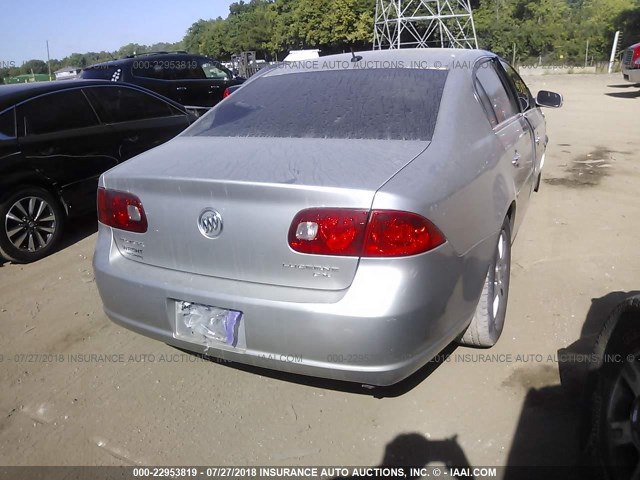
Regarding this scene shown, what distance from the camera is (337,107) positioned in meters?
3.04

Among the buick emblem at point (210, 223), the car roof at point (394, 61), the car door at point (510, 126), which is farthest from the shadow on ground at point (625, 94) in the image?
the buick emblem at point (210, 223)

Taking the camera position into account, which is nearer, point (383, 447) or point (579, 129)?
point (383, 447)

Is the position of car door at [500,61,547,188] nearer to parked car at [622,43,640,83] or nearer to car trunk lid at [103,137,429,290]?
car trunk lid at [103,137,429,290]

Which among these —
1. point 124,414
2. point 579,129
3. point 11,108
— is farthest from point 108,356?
point 579,129

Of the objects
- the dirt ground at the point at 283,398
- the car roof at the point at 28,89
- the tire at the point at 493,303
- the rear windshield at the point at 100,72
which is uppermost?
the rear windshield at the point at 100,72

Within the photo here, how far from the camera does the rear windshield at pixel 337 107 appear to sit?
2811 millimetres

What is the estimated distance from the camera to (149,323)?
2.66 m

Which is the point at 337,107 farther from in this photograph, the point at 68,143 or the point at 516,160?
the point at 68,143

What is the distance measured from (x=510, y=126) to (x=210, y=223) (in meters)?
2.22

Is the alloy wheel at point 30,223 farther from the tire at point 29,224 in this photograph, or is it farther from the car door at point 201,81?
the car door at point 201,81

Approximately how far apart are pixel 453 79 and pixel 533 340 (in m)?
1.57

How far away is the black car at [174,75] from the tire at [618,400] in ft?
29.6

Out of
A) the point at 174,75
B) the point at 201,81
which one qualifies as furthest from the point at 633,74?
the point at 174,75

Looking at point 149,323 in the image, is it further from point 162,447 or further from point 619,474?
point 619,474
